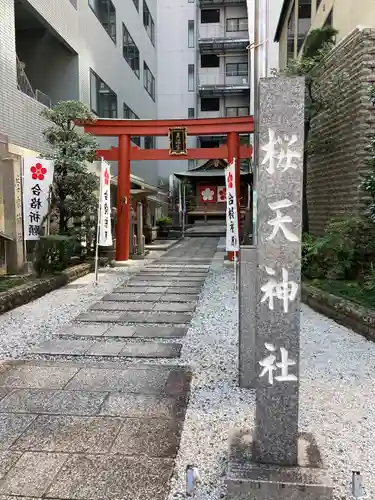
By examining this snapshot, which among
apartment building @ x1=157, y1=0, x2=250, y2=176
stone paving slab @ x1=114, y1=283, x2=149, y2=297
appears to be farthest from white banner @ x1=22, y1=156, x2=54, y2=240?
apartment building @ x1=157, y1=0, x2=250, y2=176

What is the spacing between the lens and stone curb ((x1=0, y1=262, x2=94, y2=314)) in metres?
7.36

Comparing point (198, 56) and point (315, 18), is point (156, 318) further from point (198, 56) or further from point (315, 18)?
point (198, 56)

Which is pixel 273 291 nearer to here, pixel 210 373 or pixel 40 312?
pixel 210 373

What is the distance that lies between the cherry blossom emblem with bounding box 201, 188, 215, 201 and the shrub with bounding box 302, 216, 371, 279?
22.7 meters

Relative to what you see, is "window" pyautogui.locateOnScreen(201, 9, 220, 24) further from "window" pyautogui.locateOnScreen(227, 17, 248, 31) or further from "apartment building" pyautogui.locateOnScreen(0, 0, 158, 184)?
"apartment building" pyautogui.locateOnScreen(0, 0, 158, 184)

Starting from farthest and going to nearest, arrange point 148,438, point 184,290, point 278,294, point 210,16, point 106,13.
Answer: point 210,16, point 106,13, point 184,290, point 148,438, point 278,294

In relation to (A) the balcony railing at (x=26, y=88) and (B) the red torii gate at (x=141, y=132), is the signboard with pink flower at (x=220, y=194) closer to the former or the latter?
(B) the red torii gate at (x=141, y=132)

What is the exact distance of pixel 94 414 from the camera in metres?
3.68

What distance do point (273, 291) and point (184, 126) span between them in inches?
459

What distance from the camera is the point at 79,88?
1520 centimetres

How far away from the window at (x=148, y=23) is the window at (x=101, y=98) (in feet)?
32.5

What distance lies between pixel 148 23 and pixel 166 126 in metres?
17.9

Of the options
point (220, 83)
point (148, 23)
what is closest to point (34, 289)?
point (148, 23)

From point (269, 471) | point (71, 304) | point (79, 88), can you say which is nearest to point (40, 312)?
point (71, 304)
